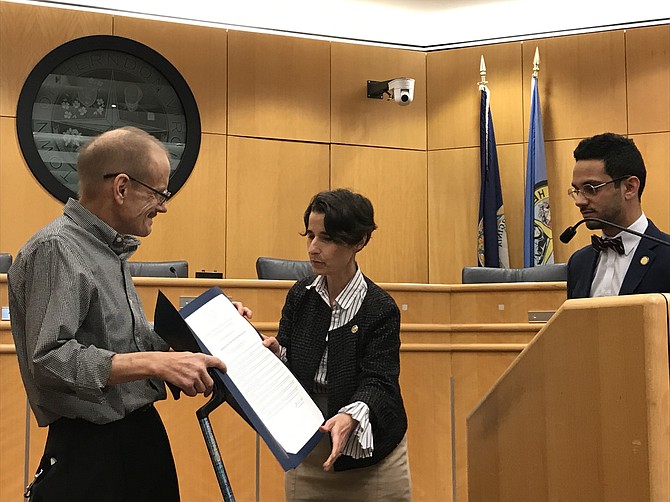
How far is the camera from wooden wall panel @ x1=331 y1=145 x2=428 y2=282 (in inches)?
294

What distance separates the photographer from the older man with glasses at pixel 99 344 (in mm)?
1725

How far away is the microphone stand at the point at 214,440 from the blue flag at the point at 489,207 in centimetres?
545

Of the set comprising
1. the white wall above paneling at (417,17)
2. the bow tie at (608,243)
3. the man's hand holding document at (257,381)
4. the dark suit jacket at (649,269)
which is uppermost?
the white wall above paneling at (417,17)

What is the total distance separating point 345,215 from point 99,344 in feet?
2.43

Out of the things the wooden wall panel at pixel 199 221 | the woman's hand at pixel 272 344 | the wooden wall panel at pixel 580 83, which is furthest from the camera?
the wooden wall panel at pixel 580 83

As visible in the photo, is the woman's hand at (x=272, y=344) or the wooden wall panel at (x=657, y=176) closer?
the woman's hand at (x=272, y=344)

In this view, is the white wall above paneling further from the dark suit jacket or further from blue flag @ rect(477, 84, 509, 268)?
the dark suit jacket

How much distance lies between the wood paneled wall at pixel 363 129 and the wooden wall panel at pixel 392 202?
0.04ft

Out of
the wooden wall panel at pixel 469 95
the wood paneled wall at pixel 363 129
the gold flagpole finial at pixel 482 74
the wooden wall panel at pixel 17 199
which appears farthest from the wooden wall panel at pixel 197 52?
the gold flagpole finial at pixel 482 74

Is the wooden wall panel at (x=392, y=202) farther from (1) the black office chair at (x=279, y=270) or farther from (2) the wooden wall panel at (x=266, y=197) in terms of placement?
(1) the black office chair at (x=279, y=270)

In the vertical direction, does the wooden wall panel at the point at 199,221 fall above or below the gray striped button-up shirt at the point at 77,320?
above

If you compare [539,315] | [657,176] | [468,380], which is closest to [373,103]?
[657,176]

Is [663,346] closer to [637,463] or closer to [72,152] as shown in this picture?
[637,463]

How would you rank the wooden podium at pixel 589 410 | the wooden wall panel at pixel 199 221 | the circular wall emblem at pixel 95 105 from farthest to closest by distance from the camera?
1. the wooden wall panel at pixel 199 221
2. the circular wall emblem at pixel 95 105
3. the wooden podium at pixel 589 410
